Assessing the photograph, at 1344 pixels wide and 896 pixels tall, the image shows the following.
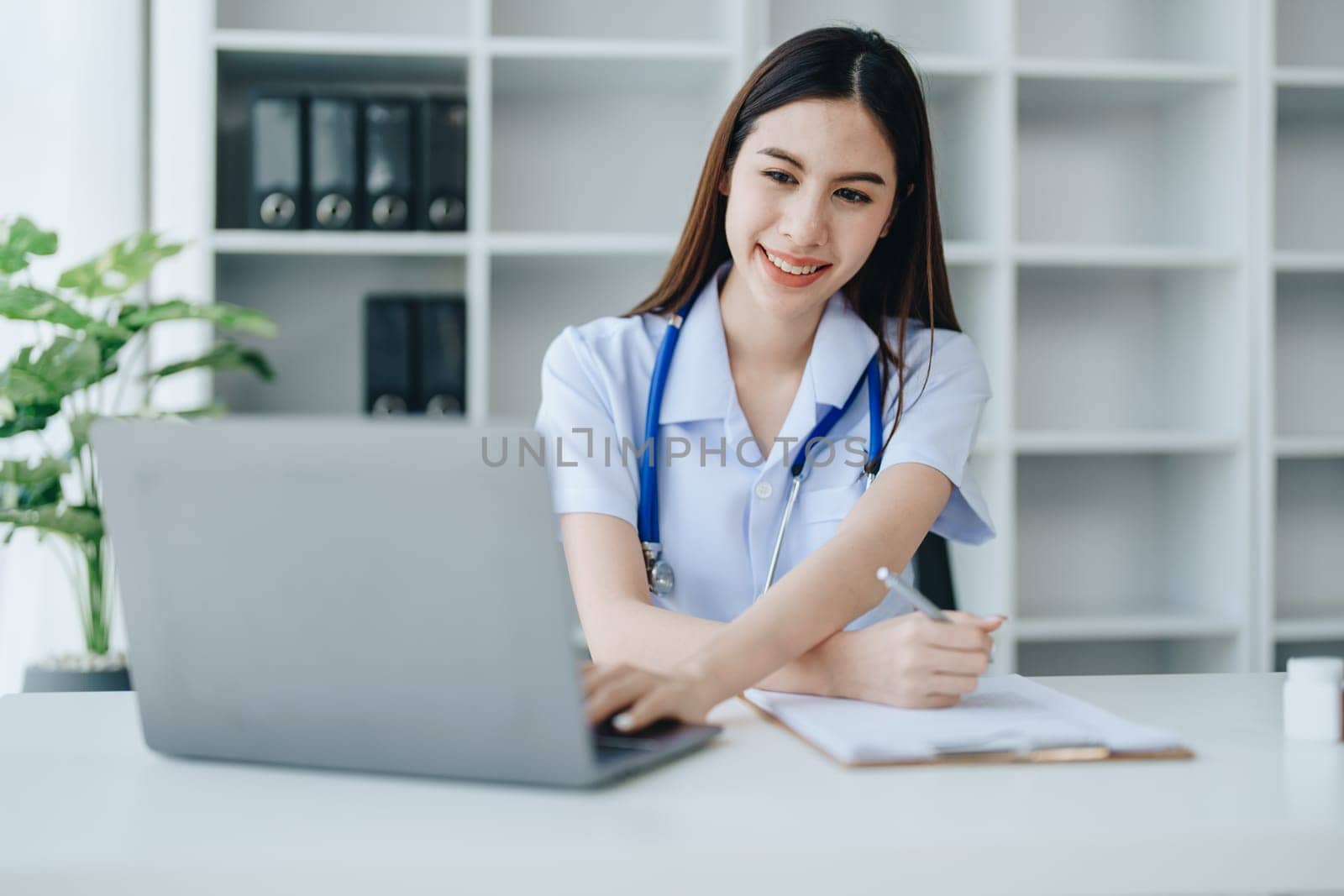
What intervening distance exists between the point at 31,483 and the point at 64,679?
1.15 ft

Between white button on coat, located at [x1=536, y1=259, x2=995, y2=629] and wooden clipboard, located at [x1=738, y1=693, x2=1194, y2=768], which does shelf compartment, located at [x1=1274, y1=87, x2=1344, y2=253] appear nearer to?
white button on coat, located at [x1=536, y1=259, x2=995, y2=629]

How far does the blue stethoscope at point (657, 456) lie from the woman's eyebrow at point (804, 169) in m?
0.23

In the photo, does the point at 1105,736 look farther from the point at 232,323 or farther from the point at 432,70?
the point at 432,70

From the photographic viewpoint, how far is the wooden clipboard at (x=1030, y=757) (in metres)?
0.84

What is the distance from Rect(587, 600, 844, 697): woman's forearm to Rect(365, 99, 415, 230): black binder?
1.41m

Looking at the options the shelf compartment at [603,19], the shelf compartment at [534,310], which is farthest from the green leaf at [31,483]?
the shelf compartment at [603,19]

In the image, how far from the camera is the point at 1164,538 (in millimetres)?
2996

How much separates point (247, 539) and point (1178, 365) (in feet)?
8.58

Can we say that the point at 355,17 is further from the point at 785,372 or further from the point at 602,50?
the point at 785,372

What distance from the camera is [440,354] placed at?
2.49 m

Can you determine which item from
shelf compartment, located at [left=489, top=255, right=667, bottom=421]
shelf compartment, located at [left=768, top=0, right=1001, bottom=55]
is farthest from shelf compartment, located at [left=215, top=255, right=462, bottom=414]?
shelf compartment, located at [left=768, top=0, right=1001, bottom=55]

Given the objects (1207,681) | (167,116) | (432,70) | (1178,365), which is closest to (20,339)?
(167,116)

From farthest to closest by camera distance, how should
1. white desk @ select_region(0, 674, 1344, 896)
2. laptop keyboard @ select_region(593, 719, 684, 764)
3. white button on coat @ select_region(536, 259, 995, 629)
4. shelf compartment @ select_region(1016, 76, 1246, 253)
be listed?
shelf compartment @ select_region(1016, 76, 1246, 253)
white button on coat @ select_region(536, 259, 995, 629)
laptop keyboard @ select_region(593, 719, 684, 764)
white desk @ select_region(0, 674, 1344, 896)

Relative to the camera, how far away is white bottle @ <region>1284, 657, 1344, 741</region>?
0.93m
